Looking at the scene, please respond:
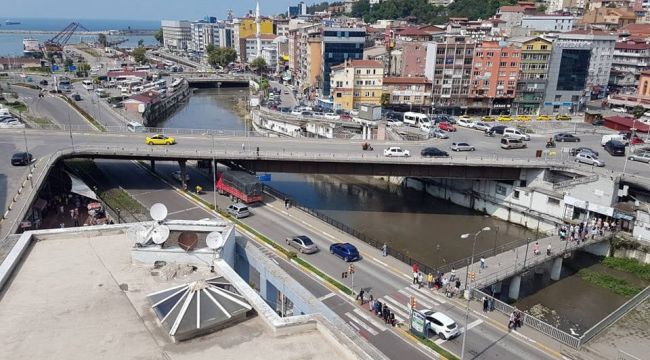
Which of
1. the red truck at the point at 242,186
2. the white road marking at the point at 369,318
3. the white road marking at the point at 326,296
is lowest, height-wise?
the white road marking at the point at 369,318

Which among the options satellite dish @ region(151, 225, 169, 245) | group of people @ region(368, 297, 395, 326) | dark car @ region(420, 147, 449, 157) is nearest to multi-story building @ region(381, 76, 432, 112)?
dark car @ region(420, 147, 449, 157)

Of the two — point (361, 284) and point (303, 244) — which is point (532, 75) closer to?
point (303, 244)

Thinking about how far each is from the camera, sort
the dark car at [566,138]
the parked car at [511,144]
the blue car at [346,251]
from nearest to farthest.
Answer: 1. the blue car at [346,251]
2. the parked car at [511,144]
3. the dark car at [566,138]

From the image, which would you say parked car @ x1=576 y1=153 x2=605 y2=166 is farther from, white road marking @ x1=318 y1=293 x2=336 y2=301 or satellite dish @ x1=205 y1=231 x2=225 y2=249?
satellite dish @ x1=205 y1=231 x2=225 y2=249

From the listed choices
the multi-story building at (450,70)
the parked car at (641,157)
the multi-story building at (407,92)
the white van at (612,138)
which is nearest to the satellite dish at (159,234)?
the parked car at (641,157)

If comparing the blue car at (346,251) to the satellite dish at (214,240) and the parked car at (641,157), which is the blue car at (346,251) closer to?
the satellite dish at (214,240)

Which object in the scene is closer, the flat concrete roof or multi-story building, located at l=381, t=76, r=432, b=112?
the flat concrete roof
